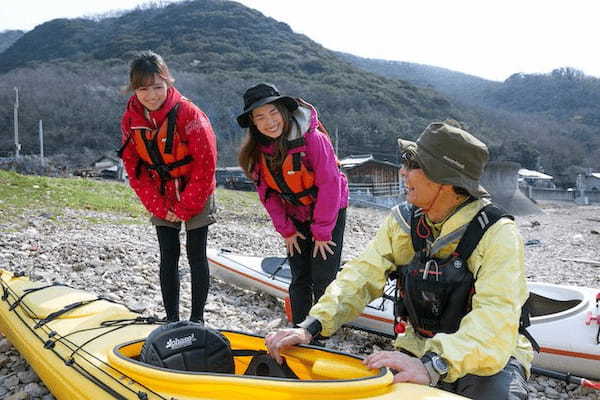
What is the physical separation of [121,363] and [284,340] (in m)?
0.79

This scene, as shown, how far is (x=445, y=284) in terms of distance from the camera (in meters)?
Result: 2.17

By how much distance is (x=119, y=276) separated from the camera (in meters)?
5.93

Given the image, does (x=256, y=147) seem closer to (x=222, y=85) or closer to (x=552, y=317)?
(x=552, y=317)

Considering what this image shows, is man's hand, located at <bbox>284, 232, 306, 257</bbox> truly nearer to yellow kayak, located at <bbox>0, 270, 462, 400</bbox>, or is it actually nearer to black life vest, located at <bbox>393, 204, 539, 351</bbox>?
yellow kayak, located at <bbox>0, 270, 462, 400</bbox>

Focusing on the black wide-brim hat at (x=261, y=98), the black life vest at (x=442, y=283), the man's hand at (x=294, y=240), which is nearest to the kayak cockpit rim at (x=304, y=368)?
the black life vest at (x=442, y=283)

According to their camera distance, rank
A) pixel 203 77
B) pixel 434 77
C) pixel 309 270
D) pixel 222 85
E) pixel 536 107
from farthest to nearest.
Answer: pixel 434 77, pixel 536 107, pixel 203 77, pixel 222 85, pixel 309 270

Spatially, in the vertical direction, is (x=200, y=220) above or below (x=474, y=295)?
above

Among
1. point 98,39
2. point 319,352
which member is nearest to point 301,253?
point 319,352

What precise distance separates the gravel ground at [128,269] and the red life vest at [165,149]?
4.75 feet

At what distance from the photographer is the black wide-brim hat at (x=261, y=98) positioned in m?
3.10

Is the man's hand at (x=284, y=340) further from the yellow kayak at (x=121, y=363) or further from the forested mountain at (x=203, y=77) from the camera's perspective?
Answer: the forested mountain at (x=203, y=77)

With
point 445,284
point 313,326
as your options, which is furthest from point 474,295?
point 313,326

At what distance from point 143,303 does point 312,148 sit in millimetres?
2927

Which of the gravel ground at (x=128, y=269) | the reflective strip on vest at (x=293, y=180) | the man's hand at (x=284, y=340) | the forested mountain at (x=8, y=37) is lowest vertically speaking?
the gravel ground at (x=128, y=269)
